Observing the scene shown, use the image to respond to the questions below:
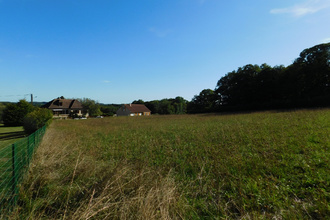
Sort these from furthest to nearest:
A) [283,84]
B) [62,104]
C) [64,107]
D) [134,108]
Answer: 1. [134,108]
2. [64,107]
3. [62,104]
4. [283,84]

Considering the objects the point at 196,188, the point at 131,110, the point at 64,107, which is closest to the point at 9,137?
the point at 196,188

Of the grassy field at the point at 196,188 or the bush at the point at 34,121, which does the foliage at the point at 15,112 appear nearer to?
the bush at the point at 34,121

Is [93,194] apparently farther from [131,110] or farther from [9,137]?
[131,110]

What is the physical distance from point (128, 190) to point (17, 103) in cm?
3097

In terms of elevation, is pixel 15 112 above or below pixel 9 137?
above

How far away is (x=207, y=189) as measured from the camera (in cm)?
332

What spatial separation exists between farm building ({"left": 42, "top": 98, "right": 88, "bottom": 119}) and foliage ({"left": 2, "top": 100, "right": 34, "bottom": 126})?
22732 millimetres

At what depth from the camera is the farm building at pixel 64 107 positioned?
1852 inches

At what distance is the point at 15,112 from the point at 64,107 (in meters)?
26.7

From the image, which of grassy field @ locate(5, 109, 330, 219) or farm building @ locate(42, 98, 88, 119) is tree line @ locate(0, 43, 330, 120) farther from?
grassy field @ locate(5, 109, 330, 219)

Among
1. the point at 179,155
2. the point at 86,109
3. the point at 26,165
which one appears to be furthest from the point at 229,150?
the point at 86,109

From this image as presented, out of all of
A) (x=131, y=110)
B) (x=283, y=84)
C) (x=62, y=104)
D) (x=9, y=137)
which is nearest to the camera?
(x=9, y=137)

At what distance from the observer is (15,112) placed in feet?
78.7

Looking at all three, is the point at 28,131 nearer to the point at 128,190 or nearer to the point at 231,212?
the point at 128,190
